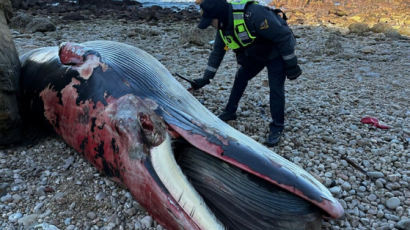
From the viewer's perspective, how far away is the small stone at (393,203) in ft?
9.64

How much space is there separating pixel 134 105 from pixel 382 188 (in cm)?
242

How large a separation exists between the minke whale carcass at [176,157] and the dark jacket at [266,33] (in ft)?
4.47

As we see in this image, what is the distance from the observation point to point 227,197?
87.1 inches

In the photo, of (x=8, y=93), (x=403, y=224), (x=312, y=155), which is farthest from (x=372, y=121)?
(x=8, y=93)

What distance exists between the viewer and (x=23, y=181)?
10.5ft

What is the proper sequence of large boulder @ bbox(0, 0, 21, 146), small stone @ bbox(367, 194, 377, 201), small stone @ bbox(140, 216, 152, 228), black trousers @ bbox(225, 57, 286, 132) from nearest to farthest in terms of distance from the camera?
small stone @ bbox(140, 216, 152, 228)
small stone @ bbox(367, 194, 377, 201)
large boulder @ bbox(0, 0, 21, 146)
black trousers @ bbox(225, 57, 286, 132)

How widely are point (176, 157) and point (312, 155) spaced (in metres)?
2.01

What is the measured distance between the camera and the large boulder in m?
3.29

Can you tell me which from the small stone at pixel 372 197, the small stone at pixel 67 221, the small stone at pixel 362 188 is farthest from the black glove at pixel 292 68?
the small stone at pixel 67 221

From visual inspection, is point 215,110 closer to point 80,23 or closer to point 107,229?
point 107,229

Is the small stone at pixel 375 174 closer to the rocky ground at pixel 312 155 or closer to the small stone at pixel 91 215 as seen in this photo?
the rocky ground at pixel 312 155

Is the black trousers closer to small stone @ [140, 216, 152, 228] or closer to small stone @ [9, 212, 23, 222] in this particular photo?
small stone @ [140, 216, 152, 228]


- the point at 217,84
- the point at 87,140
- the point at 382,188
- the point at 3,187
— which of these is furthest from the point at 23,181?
the point at 217,84

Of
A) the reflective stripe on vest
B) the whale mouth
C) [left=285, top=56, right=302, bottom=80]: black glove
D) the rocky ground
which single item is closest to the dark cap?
the reflective stripe on vest
